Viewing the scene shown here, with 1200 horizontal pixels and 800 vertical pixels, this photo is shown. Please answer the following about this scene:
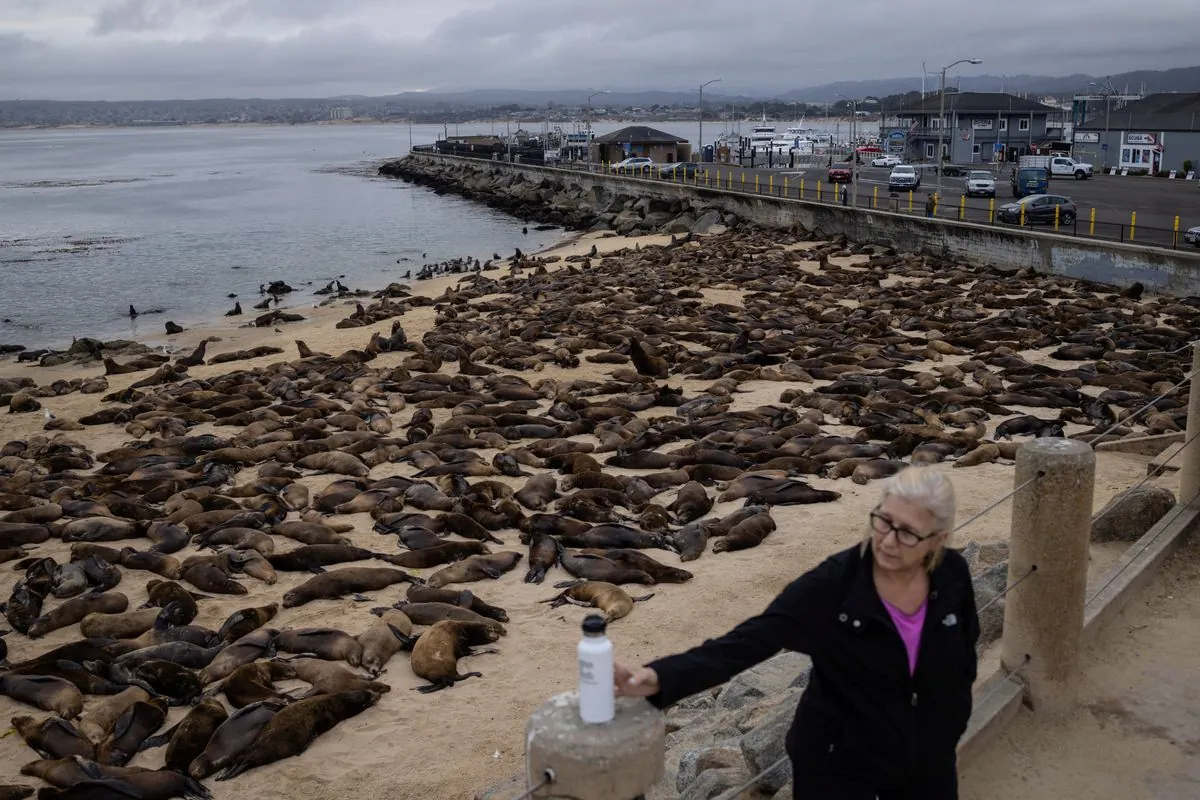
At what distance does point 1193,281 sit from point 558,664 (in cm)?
2403

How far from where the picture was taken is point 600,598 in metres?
10.9

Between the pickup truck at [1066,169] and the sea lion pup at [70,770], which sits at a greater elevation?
the pickup truck at [1066,169]

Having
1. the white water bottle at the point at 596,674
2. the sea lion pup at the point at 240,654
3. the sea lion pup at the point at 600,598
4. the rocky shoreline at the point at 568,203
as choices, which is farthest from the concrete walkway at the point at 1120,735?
the rocky shoreline at the point at 568,203

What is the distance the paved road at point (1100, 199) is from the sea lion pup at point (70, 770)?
96.0 ft

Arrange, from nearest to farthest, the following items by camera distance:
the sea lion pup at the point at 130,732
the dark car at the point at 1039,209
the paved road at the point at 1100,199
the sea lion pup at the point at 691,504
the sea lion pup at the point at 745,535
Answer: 1. the sea lion pup at the point at 130,732
2. the sea lion pup at the point at 745,535
3. the sea lion pup at the point at 691,504
4. the paved road at the point at 1100,199
5. the dark car at the point at 1039,209

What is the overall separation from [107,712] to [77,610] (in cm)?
265

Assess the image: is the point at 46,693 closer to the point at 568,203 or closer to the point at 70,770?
the point at 70,770

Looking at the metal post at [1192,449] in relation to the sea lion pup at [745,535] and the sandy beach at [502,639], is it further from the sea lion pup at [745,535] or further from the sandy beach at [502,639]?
the sea lion pup at [745,535]

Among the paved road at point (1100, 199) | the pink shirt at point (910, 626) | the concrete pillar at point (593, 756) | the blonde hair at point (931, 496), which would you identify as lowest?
the paved road at point (1100, 199)

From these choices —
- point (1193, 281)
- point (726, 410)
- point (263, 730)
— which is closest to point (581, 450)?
point (726, 410)

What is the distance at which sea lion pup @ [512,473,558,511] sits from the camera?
13.8 metres

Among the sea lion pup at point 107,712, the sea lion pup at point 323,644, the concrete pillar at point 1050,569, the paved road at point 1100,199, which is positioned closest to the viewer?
the concrete pillar at point 1050,569

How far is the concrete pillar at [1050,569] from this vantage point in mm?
5590

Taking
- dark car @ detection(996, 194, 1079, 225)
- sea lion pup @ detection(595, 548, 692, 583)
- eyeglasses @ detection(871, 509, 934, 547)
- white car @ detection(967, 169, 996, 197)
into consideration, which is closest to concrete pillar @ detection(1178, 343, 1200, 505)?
sea lion pup @ detection(595, 548, 692, 583)
